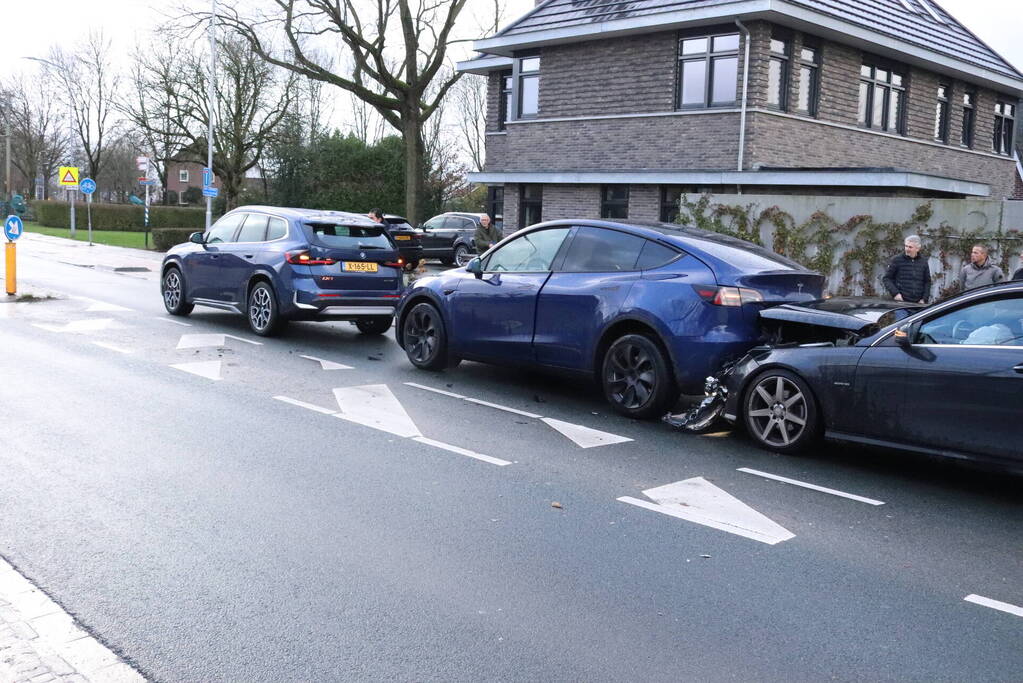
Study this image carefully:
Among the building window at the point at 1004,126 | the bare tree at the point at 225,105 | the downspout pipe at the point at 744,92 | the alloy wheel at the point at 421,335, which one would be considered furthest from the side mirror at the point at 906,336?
the bare tree at the point at 225,105

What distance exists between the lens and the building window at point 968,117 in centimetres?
2692

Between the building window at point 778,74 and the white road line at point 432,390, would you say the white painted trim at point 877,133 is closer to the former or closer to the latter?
the building window at point 778,74

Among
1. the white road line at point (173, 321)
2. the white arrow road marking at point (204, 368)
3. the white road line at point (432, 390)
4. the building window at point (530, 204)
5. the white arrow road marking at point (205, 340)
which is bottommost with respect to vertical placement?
the white road line at point (432, 390)

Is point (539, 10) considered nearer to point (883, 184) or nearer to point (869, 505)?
point (883, 184)

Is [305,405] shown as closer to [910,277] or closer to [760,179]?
→ [910,277]

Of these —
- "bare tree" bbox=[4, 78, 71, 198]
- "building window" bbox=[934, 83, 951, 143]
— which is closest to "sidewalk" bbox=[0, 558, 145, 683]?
"building window" bbox=[934, 83, 951, 143]

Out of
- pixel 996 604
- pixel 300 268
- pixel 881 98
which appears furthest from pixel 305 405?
pixel 881 98

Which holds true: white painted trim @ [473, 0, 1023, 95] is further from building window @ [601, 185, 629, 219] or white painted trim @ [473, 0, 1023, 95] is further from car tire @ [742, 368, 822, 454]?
car tire @ [742, 368, 822, 454]

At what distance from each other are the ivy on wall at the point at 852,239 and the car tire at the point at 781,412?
23.7ft

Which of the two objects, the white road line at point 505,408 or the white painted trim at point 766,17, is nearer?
the white road line at point 505,408

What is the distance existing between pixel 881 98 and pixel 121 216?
41437 millimetres

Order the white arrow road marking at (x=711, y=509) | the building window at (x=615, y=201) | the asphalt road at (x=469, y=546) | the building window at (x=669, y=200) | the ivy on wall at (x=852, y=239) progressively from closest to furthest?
the asphalt road at (x=469, y=546) < the white arrow road marking at (x=711, y=509) < the ivy on wall at (x=852, y=239) < the building window at (x=669, y=200) < the building window at (x=615, y=201)

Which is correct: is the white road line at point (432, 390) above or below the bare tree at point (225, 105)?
below

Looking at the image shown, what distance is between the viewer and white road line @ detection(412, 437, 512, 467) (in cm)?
688
